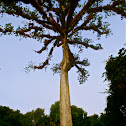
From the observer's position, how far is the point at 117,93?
576cm

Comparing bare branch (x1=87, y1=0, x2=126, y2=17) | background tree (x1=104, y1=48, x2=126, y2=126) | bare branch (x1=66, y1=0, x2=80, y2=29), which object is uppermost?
bare branch (x1=87, y1=0, x2=126, y2=17)

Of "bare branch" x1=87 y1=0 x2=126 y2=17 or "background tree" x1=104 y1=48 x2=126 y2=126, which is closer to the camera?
"background tree" x1=104 y1=48 x2=126 y2=126

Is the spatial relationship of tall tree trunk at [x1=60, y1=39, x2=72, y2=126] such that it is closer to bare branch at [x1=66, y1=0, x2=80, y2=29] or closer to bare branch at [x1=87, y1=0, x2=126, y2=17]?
bare branch at [x1=66, y1=0, x2=80, y2=29]

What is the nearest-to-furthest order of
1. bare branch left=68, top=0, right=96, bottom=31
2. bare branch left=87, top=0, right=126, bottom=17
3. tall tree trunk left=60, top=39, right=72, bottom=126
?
tall tree trunk left=60, top=39, right=72, bottom=126
bare branch left=68, top=0, right=96, bottom=31
bare branch left=87, top=0, right=126, bottom=17

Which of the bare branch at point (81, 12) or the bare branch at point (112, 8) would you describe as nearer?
the bare branch at point (81, 12)

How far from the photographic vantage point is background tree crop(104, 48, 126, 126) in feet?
17.4

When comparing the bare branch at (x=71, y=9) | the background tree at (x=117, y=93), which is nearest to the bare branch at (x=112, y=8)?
the bare branch at (x=71, y=9)

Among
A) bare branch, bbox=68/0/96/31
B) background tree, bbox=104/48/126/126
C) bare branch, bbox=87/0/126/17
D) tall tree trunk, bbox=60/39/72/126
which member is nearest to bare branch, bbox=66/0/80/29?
bare branch, bbox=68/0/96/31

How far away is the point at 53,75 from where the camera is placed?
41.1 ft

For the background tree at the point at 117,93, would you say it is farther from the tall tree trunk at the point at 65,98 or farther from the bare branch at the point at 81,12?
the bare branch at the point at 81,12

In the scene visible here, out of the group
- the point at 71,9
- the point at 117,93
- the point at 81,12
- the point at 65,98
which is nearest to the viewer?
the point at 117,93

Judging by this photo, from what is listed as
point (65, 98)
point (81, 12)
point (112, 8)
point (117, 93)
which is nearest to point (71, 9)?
point (81, 12)

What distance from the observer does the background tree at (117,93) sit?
209 inches

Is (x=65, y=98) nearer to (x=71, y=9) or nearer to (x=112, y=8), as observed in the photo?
Answer: (x=71, y=9)
